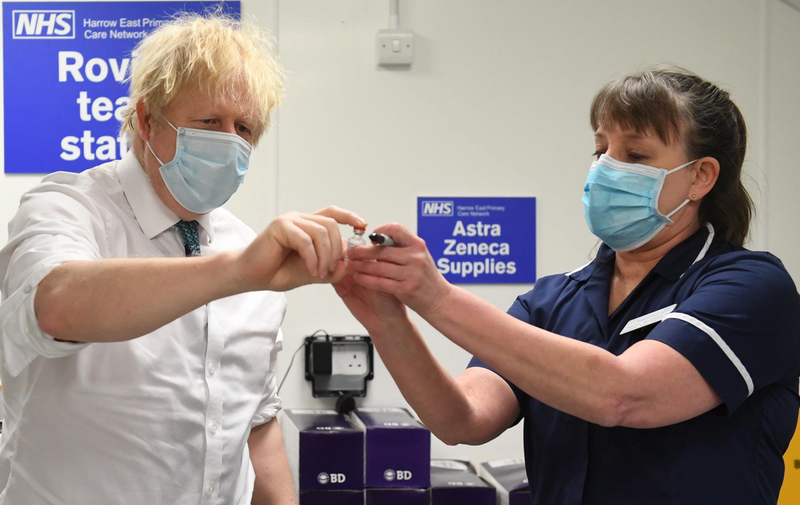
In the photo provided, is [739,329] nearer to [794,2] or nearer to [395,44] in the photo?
[395,44]

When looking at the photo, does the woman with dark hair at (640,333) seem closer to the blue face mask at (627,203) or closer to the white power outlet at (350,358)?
the blue face mask at (627,203)

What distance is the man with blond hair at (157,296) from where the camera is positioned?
1005 mm

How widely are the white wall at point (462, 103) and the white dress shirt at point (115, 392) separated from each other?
152 cm

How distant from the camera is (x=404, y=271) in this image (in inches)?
43.4

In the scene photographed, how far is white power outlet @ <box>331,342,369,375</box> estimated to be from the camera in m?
2.81

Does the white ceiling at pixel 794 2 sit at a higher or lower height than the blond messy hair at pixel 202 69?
higher

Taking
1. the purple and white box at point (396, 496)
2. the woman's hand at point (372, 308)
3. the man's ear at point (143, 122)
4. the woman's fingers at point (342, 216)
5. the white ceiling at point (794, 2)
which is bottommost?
the purple and white box at point (396, 496)

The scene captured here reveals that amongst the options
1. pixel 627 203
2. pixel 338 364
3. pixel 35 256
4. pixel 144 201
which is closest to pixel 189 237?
pixel 144 201

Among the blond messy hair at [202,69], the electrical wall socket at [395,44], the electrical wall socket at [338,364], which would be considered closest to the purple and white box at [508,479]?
the electrical wall socket at [338,364]

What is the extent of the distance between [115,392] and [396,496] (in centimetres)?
138

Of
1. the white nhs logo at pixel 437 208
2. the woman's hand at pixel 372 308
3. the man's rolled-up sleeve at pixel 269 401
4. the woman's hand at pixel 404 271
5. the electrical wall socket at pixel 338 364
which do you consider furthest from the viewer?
the white nhs logo at pixel 437 208

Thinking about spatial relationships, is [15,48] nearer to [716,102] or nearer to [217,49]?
[217,49]

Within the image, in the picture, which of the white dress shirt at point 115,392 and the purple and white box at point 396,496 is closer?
the white dress shirt at point 115,392

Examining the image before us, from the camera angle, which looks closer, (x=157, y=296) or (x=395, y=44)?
(x=157, y=296)
